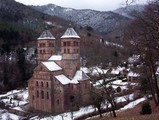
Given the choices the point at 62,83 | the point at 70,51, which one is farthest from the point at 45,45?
the point at 62,83

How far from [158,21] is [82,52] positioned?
67399mm

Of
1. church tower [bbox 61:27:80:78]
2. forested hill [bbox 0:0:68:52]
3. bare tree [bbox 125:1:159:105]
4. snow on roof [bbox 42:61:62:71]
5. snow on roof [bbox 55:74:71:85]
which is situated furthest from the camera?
forested hill [bbox 0:0:68:52]

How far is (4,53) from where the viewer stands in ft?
234

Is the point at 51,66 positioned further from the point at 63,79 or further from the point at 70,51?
the point at 70,51

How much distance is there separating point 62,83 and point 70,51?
5.16 meters

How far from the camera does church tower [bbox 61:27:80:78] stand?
45.3m

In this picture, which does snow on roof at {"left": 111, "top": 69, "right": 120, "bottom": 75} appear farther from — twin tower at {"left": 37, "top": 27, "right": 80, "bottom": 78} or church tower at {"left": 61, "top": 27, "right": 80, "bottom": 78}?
church tower at {"left": 61, "top": 27, "right": 80, "bottom": 78}

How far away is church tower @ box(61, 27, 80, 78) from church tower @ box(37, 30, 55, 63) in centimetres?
486

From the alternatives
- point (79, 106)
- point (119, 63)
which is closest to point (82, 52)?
point (119, 63)

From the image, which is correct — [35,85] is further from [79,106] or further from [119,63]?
[119,63]

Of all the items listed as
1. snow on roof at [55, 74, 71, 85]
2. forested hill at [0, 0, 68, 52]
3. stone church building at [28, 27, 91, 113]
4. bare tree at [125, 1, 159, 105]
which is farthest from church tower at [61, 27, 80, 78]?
forested hill at [0, 0, 68, 52]

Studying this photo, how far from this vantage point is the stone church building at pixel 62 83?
43.9m

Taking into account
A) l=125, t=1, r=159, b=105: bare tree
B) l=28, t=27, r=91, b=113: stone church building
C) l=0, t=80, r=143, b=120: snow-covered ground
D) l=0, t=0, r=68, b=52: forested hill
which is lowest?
l=0, t=80, r=143, b=120: snow-covered ground

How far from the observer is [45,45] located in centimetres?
5019
